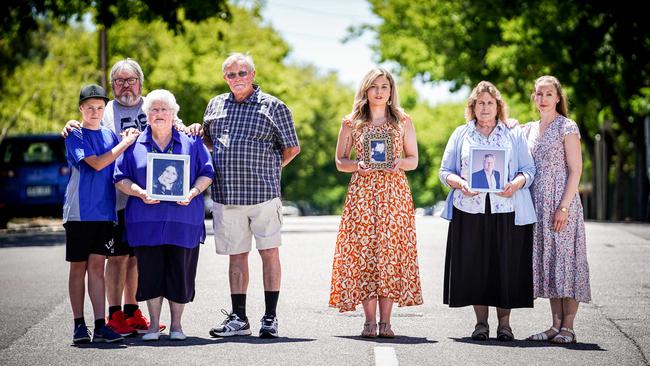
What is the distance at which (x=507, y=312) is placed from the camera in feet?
27.9

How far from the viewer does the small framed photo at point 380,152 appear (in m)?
8.81

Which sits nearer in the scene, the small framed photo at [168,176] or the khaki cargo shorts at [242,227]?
the small framed photo at [168,176]

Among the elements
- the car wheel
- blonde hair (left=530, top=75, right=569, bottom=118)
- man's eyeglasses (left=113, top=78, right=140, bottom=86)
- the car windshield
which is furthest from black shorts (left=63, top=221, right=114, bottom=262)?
the car wheel

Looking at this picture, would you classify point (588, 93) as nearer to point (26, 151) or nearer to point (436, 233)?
point (436, 233)

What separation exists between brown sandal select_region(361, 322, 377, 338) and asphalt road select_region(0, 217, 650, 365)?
113 mm

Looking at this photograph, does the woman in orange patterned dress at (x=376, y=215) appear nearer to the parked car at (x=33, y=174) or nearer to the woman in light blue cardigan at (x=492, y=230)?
the woman in light blue cardigan at (x=492, y=230)

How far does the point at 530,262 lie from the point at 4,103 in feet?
105

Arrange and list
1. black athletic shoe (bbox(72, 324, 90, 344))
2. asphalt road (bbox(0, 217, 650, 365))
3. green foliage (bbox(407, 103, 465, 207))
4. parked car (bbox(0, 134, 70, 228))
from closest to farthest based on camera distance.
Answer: asphalt road (bbox(0, 217, 650, 365))
black athletic shoe (bbox(72, 324, 90, 344))
parked car (bbox(0, 134, 70, 228))
green foliage (bbox(407, 103, 465, 207))

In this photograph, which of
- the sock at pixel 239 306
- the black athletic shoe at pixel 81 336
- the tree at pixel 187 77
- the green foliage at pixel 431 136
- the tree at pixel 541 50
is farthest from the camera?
the green foliage at pixel 431 136

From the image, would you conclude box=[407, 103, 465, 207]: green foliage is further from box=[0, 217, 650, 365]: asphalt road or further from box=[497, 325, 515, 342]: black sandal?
box=[497, 325, 515, 342]: black sandal

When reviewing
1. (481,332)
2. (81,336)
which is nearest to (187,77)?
(81,336)

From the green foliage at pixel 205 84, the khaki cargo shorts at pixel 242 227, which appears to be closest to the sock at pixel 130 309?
the khaki cargo shorts at pixel 242 227

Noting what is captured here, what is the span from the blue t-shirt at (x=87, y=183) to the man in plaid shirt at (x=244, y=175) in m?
0.81

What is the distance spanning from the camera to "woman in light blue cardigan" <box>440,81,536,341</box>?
856cm
